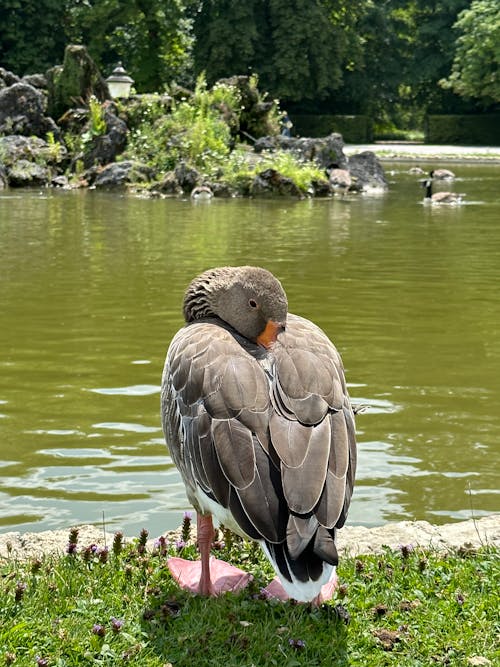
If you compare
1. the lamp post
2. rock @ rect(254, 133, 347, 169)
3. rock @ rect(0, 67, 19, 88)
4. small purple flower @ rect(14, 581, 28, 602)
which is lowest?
small purple flower @ rect(14, 581, 28, 602)

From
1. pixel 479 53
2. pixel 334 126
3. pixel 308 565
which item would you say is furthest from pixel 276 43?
pixel 308 565

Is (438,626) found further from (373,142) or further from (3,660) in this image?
(373,142)

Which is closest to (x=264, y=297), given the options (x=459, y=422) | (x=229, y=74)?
(x=459, y=422)

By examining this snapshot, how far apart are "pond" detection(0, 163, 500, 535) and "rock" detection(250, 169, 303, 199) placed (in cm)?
682

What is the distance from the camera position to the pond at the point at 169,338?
588 cm

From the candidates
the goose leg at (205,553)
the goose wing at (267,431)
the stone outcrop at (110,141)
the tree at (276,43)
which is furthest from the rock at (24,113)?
the goose leg at (205,553)

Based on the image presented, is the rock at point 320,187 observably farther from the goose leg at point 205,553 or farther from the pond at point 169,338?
the goose leg at point 205,553

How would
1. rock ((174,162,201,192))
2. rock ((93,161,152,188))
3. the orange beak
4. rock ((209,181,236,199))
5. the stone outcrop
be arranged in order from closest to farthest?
1. the orange beak
2. rock ((209,181,236,199))
3. rock ((174,162,201,192))
4. the stone outcrop
5. rock ((93,161,152,188))

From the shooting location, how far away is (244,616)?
391cm

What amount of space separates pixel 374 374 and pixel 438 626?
4.62 m

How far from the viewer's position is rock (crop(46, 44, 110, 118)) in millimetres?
33562

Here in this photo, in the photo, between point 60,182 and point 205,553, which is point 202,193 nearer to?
point 60,182

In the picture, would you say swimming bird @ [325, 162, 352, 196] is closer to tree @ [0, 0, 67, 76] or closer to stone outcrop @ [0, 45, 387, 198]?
stone outcrop @ [0, 45, 387, 198]

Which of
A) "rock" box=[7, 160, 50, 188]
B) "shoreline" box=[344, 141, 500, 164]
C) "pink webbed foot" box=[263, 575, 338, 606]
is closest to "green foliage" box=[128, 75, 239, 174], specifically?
"rock" box=[7, 160, 50, 188]
